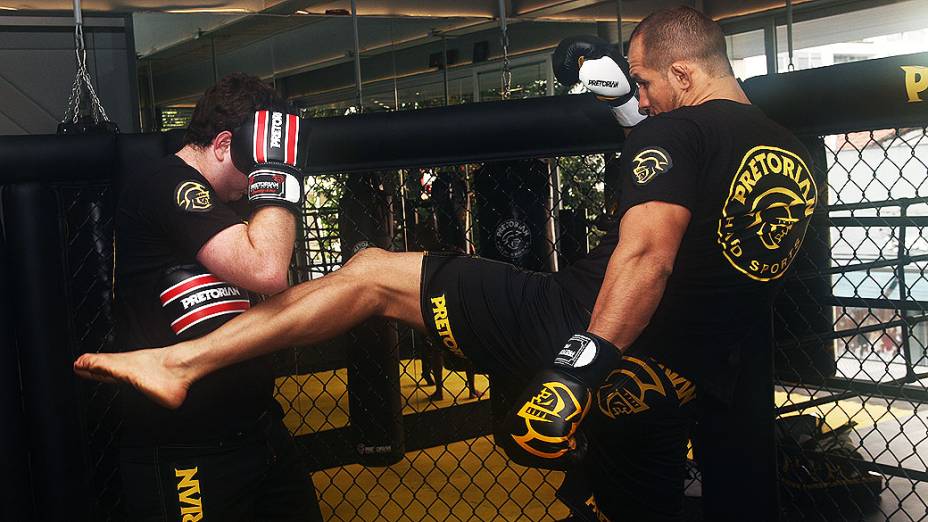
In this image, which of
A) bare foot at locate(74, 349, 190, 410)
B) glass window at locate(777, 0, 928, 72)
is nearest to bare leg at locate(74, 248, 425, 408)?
bare foot at locate(74, 349, 190, 410)

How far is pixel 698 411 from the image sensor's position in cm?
173

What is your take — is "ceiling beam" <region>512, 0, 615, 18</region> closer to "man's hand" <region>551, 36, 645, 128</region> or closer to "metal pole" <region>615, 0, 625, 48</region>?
"metal pole" <region>615, 0, 625, 48</region>

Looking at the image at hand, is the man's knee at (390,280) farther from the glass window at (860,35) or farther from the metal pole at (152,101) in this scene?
the metal pole at (152,101)

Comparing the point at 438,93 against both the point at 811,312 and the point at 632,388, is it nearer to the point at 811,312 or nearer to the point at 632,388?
the point at 811,312

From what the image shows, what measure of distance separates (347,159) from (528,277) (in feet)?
1.47

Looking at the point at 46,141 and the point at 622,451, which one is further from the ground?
the point at 46,141

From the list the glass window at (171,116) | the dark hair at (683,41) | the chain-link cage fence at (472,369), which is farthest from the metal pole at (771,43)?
the dark hair at (683,41)

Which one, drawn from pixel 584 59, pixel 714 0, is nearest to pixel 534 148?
pixel 584 59

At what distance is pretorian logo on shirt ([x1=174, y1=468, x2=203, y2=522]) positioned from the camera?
1631mm

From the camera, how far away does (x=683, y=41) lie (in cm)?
164

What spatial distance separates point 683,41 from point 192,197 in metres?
0.90

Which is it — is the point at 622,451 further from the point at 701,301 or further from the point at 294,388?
the point at 294,388

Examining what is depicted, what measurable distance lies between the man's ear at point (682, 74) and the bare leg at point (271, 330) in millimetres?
589

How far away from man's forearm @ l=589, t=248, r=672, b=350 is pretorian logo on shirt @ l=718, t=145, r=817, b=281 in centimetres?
18
